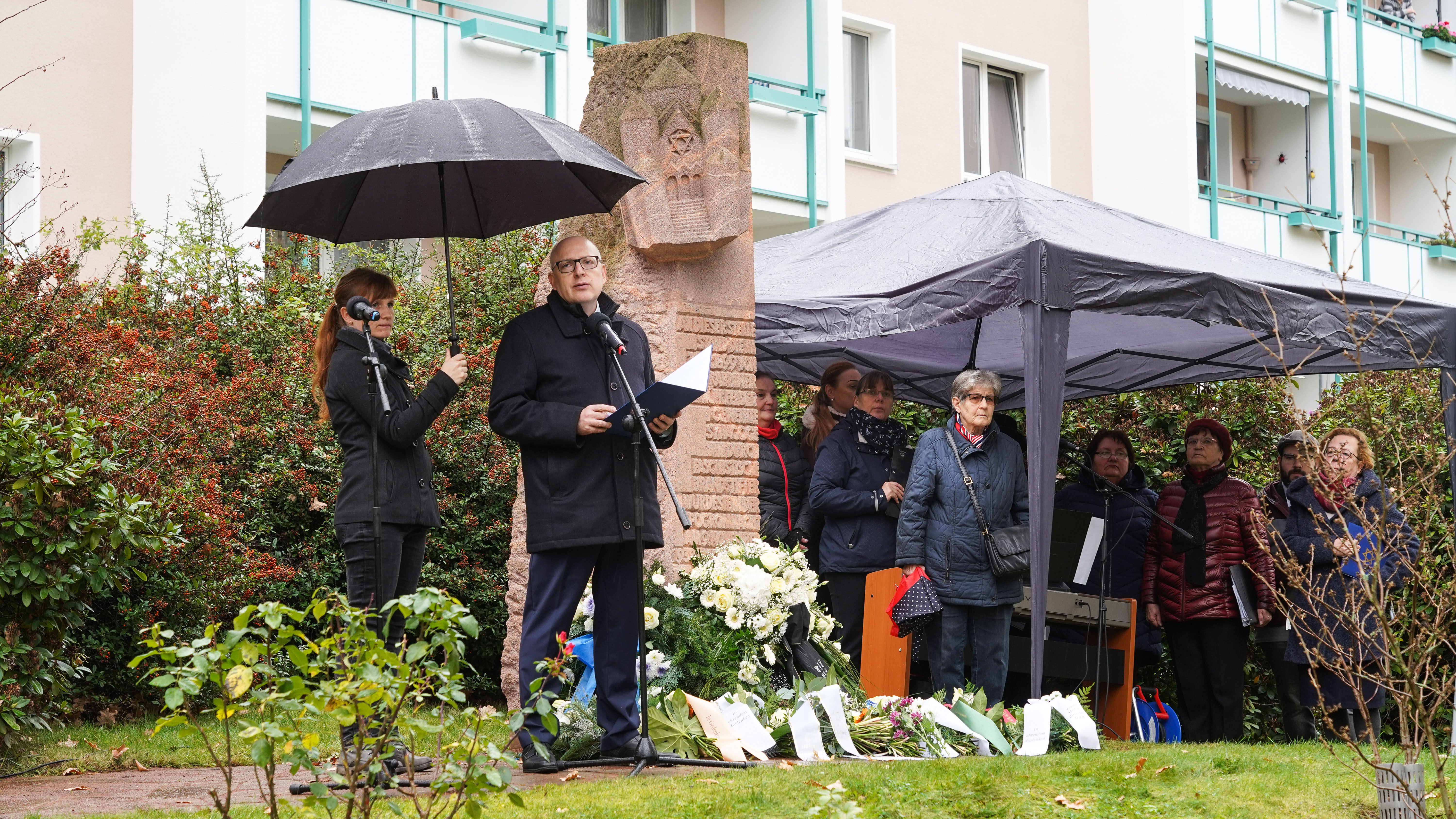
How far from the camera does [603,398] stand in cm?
633

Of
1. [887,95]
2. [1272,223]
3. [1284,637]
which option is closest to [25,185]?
[887,95]

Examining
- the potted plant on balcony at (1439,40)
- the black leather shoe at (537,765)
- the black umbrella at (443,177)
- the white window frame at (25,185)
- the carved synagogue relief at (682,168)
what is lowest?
the black leather shoe at (537,765)

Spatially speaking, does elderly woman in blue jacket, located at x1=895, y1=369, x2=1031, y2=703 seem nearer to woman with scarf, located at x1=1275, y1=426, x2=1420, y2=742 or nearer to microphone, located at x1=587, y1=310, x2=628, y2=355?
woman with scarf, located at x1=1275, y1=426, x2=1420, y2=742

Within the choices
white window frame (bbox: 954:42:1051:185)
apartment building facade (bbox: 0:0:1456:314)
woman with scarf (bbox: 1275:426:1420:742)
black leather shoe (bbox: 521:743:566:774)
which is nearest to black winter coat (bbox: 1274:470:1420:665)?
woman with scarf (bbox: 1275:426:1420:742)

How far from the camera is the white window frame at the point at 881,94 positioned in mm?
19984

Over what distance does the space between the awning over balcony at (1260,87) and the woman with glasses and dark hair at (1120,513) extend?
45.0 ft

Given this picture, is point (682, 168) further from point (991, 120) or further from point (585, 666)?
point (991, 120)

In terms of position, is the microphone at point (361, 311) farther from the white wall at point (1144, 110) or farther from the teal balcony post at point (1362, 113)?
the teal balcony post at point (1362, 113)

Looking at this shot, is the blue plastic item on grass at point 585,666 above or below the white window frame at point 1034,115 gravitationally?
below

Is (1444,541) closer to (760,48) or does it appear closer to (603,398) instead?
(603,398)

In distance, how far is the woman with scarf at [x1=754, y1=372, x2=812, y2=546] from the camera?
939 cm

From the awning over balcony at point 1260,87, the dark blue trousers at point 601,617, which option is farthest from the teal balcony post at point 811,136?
the dark blue trousers at point 601,617

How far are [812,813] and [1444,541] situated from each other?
2.65 m


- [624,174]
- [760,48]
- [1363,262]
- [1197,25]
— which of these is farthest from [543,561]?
[1363,262]
